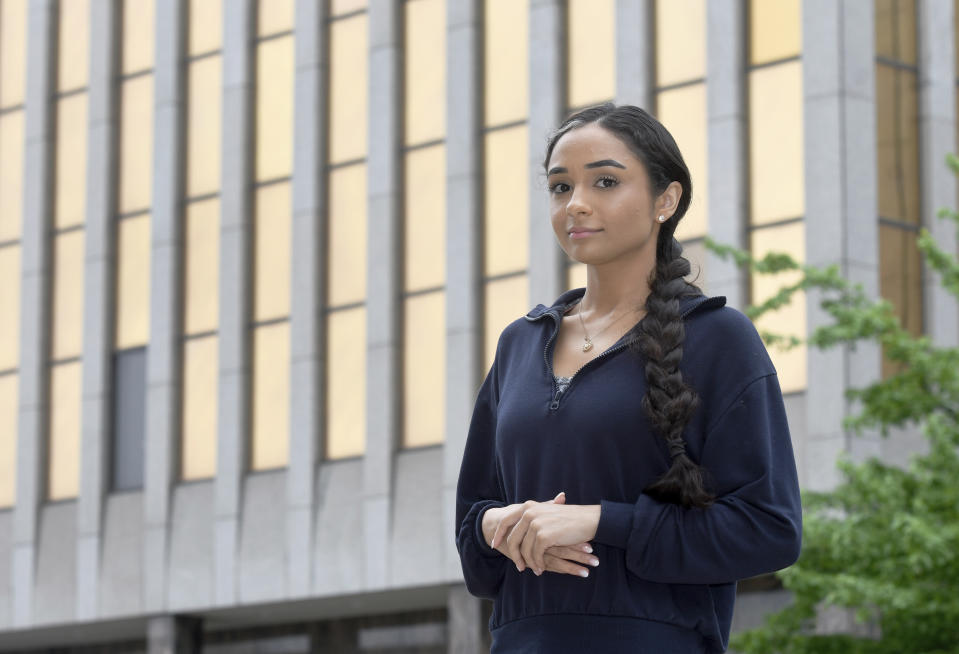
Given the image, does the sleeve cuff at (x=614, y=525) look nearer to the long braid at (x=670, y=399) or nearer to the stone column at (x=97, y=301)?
the long braid at (x=670, y=399)

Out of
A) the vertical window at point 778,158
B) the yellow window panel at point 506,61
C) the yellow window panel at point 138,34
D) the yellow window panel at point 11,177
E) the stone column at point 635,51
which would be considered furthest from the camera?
the yellow window panel at point 11,177

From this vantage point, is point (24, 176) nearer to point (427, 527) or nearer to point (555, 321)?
point (427, 527)

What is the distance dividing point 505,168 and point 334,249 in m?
3.63

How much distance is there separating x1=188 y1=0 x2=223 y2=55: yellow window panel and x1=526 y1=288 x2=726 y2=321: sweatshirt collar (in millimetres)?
30461

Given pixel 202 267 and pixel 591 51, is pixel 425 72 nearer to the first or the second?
pixel 591 51

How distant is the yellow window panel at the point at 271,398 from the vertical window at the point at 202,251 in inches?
40.3

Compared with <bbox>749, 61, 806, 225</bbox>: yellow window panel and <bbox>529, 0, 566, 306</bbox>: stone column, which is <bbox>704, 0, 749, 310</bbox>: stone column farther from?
<bbox>529, 0, 566, 306</bbox>: stone column

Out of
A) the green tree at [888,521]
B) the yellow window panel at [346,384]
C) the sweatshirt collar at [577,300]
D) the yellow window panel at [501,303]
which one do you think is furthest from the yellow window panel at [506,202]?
the sweatshirt collar at [577,300]

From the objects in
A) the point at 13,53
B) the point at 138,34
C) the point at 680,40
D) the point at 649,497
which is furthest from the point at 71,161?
the point at 649,497

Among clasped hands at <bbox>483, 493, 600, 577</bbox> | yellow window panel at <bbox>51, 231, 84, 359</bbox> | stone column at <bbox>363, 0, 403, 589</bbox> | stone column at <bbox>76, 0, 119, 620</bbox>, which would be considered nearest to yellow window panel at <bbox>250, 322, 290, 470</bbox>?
stone column at <bbox>363, 0, 403, 589</bbox>

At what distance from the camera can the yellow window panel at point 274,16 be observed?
1275 inches

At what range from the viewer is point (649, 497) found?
3.19 metres

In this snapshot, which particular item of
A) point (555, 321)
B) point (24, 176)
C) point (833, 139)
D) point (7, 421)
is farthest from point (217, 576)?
point (555, 321)

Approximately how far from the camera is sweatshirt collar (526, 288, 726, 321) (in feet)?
10.8
